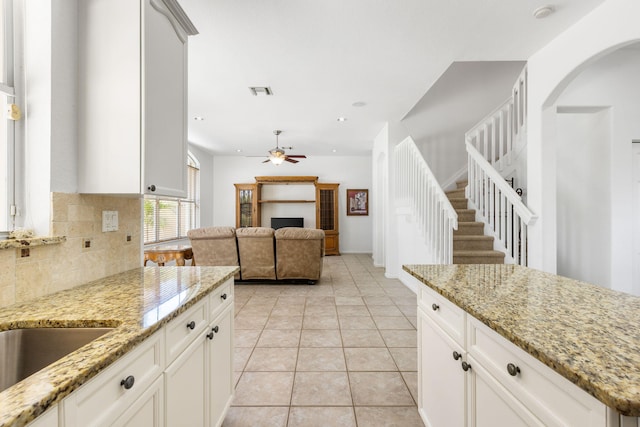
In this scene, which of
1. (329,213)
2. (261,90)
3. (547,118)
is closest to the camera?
(547,118)

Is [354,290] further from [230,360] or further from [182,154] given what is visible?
[182,154]

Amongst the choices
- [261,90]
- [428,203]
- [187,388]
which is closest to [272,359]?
[187,388]

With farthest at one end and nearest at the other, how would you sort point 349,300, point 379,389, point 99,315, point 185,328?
point 349,300, point 379,389, point 185,328, point 99,315

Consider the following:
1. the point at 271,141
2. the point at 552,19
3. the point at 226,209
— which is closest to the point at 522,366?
the point at 552,19

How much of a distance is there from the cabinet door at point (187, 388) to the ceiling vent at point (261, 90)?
10.5 ft

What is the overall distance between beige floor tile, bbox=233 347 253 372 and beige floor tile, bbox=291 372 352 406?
1.52 feet

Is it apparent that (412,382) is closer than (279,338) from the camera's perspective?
Yes

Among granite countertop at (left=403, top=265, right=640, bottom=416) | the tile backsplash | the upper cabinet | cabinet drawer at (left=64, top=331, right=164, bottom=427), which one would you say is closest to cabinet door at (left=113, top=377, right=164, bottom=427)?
cabinet drawer at (left=64, top=331, right=164, bottom=427)

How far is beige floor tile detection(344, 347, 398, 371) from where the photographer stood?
2.22m

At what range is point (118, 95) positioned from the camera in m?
1.33

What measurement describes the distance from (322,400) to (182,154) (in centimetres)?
174

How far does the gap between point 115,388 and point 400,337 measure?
2.46 m

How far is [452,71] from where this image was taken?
187 inches

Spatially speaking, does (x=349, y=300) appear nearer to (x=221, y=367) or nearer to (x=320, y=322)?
(x=320, y=322)
